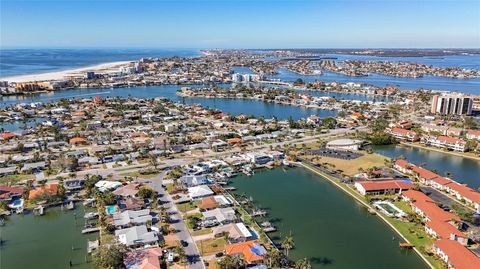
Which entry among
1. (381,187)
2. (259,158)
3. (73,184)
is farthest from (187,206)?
(381,187)

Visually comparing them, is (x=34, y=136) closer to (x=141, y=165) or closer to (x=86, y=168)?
(x=86, y=168)

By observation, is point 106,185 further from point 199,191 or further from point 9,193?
point 199,191

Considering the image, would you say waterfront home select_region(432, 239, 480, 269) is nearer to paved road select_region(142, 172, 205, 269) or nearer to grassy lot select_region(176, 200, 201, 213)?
paved road select_region(142, 172, 205, 269)

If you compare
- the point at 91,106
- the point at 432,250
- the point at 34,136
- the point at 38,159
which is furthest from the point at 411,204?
the point at 91,106

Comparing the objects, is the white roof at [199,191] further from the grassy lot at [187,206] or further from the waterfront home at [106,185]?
the waterfront home at [106,185]

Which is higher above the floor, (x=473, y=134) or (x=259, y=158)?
(x=473, y=134)

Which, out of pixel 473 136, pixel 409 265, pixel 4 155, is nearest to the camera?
pixel 409 265

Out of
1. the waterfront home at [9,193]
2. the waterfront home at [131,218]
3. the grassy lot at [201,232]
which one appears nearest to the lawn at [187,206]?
the waterfront home at [131,218]
